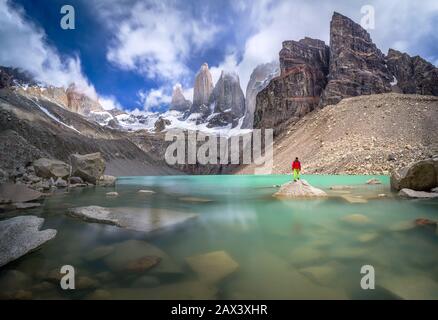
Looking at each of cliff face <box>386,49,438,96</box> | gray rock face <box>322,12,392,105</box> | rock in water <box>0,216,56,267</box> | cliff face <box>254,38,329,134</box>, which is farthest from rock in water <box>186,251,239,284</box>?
cliff face <box>386,49,438,96</box>

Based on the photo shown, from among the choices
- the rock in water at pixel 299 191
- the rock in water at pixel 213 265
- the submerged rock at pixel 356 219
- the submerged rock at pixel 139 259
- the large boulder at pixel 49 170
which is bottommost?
the submerged rock at pixel 139 259

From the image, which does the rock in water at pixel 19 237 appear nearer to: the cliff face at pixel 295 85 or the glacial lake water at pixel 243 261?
the glacial lake water at pixel 243 261

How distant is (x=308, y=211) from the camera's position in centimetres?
1158

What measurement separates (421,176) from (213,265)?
1798cm

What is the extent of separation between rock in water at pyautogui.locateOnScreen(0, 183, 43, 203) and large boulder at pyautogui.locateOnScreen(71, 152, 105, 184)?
20.3 meters

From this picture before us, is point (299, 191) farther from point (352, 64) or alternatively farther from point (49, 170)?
point (352, 64)

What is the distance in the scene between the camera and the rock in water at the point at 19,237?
6270mm

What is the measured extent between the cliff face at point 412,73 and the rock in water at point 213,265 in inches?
4941

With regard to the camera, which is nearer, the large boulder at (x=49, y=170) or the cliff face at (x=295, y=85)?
the large boulder at (x=49, y=170)

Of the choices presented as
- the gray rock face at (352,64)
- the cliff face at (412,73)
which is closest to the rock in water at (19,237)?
the gray rock face at (352,64)

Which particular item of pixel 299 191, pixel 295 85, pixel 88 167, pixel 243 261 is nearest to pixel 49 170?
pixel 88 167
